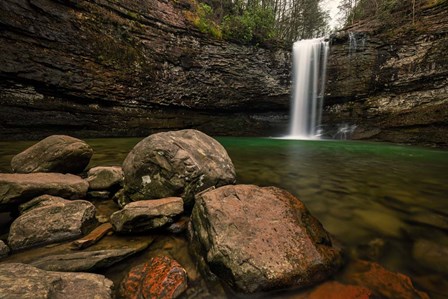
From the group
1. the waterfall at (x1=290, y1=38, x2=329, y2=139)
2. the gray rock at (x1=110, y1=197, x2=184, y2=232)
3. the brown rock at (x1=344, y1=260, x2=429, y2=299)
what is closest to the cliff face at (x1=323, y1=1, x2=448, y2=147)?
the waterfall at (x1=290, y1=38, x2=329, y2=139)

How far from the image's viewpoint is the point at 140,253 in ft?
7.39

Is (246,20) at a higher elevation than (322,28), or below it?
below

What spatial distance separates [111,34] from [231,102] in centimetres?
804

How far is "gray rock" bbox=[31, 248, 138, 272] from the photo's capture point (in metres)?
1.92

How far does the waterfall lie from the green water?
9.98m

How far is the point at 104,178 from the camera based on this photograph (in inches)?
146

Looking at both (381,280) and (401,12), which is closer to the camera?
(381,280)

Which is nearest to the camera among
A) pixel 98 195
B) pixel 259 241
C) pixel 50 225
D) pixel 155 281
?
pixel 155 281

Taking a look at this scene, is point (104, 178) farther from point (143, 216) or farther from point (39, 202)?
point (143, 216)

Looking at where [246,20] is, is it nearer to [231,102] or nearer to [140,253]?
[231,102]

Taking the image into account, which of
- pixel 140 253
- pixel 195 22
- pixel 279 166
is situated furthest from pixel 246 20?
pixel 140 253

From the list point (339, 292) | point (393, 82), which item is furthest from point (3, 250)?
point (393, 82)

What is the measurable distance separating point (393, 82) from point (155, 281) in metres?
16.6

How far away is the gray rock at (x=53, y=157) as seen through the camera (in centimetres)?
388
